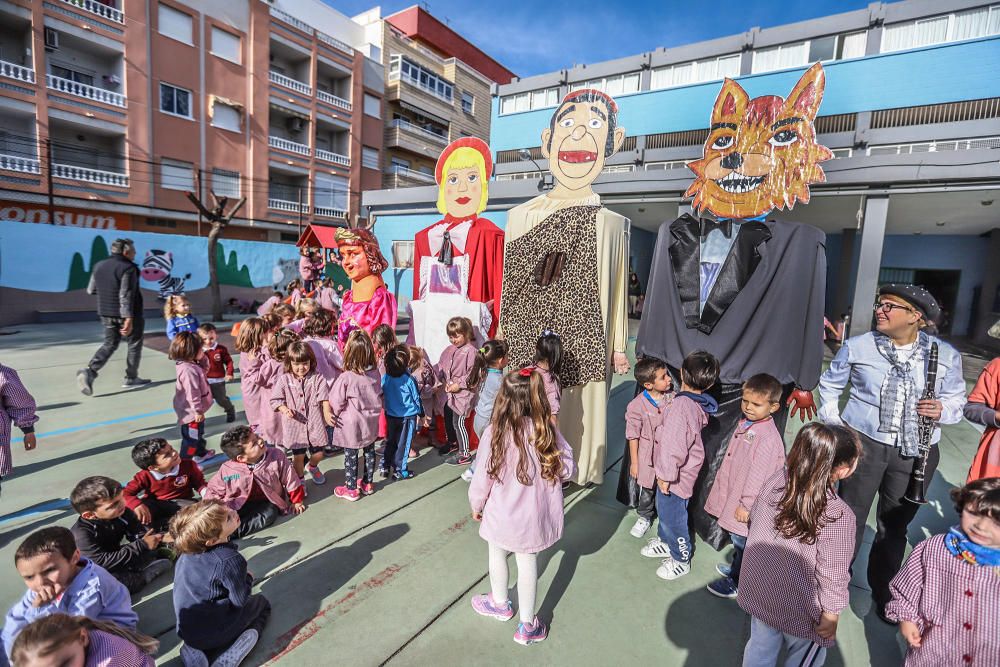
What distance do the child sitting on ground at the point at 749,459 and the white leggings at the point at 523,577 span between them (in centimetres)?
100

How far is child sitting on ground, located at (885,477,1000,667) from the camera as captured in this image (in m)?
1.50

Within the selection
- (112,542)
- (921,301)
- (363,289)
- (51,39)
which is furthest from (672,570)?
(51,39)

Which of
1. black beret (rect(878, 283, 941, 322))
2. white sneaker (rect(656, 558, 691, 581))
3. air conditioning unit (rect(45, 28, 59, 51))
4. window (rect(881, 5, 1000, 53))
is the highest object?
window (rect(881, 5, 1000, 53))

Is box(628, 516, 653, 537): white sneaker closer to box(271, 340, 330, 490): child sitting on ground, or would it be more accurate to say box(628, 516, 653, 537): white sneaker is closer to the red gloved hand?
the red gloved hand

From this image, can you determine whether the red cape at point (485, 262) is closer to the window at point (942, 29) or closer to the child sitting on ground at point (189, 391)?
the child sitting on ground at point (189, 391)

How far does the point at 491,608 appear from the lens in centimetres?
240

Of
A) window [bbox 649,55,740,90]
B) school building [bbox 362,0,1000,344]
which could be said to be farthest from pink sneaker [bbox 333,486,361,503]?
window [bbox 649,55,740,90]

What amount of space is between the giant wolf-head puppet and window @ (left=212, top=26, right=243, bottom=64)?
72.4 ft

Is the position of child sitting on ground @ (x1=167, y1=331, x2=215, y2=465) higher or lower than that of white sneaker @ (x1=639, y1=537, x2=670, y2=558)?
higher

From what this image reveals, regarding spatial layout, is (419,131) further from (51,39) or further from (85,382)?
(85,382)

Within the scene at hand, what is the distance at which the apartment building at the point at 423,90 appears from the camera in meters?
26.5

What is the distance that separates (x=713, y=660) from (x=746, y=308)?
2.00 meters

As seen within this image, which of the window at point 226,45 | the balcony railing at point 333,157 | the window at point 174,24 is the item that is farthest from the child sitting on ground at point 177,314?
the balcony railing at point 333,157

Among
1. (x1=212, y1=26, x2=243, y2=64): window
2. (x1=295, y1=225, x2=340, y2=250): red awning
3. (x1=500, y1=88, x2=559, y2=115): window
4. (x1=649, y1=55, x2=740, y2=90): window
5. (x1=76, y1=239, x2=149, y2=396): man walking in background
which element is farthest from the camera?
(x1=500, y1=88, x2=559, y2=115): window
